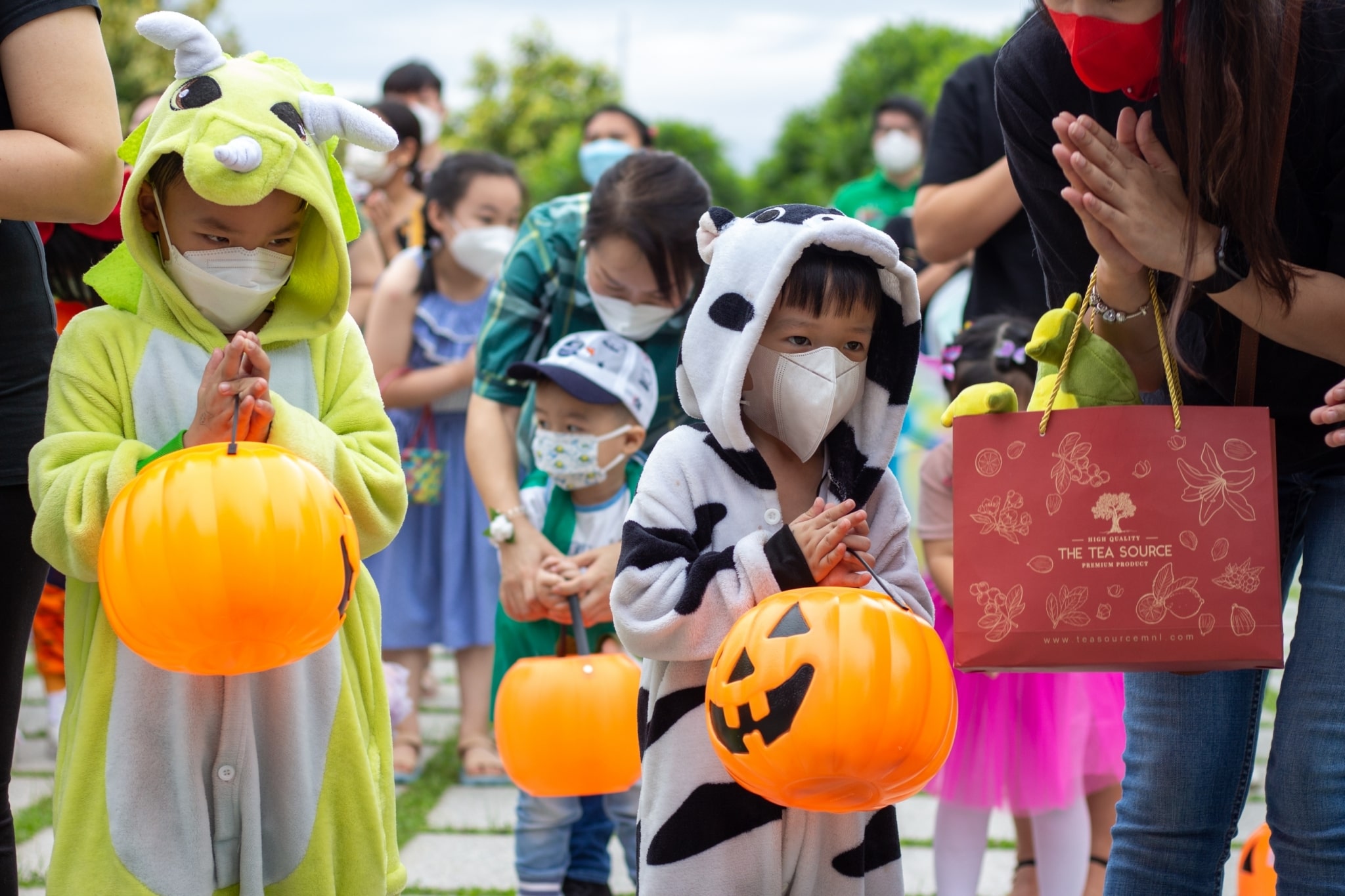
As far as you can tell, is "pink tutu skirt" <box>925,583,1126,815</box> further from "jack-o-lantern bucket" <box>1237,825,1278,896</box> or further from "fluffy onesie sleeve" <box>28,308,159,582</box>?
"fluffy onesie sleeve" <box>28,308,159,582</box>

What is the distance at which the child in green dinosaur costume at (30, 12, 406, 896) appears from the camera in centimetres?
235

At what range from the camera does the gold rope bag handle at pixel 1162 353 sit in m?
2.18

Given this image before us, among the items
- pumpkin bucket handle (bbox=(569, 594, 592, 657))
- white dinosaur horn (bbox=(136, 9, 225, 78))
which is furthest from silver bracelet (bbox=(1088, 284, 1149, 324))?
white dinosaur horn (bbox=(136, 9, 225, 78))

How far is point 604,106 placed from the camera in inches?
255

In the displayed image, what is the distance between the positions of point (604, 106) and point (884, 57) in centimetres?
1482

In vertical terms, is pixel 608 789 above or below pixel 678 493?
below

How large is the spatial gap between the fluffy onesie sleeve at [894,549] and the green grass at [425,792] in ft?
6.89

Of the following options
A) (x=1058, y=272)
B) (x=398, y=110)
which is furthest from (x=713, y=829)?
(x=398, y=110)


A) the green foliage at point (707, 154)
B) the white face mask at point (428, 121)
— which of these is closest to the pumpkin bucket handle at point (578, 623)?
the white face mask at point (428, 121)

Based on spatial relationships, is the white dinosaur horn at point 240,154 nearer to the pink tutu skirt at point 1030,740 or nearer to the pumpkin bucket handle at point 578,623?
the pumpkin bucket handle at point 578,623

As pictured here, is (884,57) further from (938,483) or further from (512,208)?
(938,483)

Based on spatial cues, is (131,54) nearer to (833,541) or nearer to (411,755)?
(411,755)

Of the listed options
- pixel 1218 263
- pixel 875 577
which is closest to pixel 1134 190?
pixel 1218 263

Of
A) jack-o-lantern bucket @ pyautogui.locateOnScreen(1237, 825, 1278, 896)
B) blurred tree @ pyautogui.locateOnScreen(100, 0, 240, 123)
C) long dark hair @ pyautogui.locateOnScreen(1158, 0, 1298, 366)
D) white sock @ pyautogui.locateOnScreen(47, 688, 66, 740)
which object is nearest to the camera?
long dark hair @ pyautogui.locateOnScreen(1158, 0, 1298, 366)
